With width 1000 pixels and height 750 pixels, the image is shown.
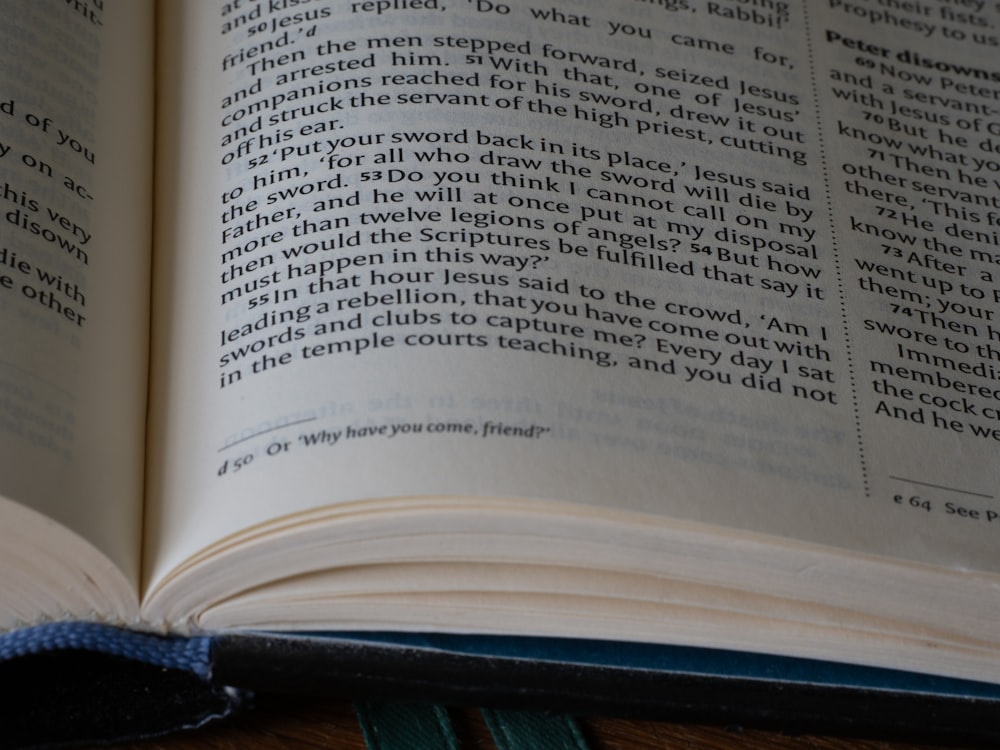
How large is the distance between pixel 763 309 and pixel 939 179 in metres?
0.15

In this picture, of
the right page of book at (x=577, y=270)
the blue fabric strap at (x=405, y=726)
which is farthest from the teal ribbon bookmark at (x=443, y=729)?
the right page of book at (x=577, y=270)

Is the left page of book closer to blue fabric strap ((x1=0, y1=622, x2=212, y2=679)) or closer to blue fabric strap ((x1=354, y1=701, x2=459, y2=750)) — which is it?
blue fabric strap ((x1=0, y1=622, x2=212, y2=679))

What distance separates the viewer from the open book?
0.47 metres

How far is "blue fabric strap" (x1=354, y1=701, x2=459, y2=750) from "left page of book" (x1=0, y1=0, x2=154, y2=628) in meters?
0.12

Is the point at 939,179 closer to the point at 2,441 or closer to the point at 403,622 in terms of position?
the point at 403,622

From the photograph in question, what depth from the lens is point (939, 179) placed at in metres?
0.60

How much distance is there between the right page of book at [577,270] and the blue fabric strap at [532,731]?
0.41 feet

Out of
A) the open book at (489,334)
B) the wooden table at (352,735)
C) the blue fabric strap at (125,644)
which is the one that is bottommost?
the wooden table at (352,735)

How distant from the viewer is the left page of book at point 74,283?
0.46 metres

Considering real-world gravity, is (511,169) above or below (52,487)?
above

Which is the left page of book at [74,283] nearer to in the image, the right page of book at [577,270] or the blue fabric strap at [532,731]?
the right page of book at [577,270]

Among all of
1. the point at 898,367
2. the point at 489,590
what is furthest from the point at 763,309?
the point at 489,590

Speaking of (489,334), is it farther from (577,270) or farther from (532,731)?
(532,731)

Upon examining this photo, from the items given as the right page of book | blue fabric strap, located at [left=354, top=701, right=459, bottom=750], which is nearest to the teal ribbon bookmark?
blue fabric strap, located at [left=354, top=701, right=459, bottom=750]
